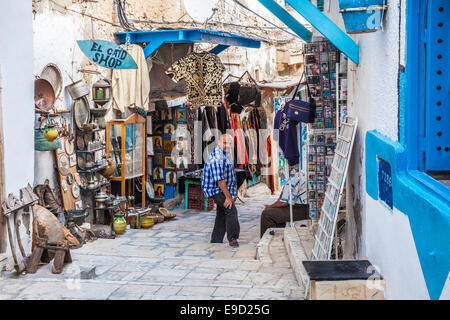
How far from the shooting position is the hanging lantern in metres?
9.99

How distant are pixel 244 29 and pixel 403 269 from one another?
533 inches

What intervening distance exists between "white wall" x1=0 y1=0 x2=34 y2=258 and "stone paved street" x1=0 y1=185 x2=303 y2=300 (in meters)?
0.87

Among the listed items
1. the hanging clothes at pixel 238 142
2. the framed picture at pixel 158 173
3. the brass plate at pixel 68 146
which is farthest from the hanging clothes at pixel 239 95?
the brass plate at pixel 68 146

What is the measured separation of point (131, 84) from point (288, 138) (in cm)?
360

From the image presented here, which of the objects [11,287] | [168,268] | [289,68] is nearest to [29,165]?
[11,287]

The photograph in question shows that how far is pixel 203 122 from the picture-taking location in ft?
43.4

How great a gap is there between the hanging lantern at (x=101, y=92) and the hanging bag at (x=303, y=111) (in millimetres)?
3550

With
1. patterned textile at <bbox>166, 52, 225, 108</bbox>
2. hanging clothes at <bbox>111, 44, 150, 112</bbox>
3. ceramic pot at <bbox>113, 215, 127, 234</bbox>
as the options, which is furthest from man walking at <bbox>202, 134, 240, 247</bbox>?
patterned textile at <bbox>166, 52, 225, 108</bbox>

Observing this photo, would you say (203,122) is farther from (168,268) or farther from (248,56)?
(168,268)

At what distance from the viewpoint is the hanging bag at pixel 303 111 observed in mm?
7750

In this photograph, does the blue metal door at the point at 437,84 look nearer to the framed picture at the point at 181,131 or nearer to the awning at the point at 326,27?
the awning at the point at 326,27

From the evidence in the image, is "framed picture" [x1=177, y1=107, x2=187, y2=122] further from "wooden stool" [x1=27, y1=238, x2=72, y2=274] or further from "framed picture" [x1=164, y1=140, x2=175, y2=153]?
"wooden stool" [x1=27, y1=238, x2=72, y2=274]

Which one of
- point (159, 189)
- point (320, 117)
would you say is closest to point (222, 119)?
point (159, 189)

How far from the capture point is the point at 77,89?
360 inches
